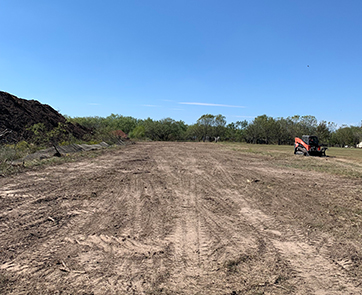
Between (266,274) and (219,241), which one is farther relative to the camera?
(219,241)

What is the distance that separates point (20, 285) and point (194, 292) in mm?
1985

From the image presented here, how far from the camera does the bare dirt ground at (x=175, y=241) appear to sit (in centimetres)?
294

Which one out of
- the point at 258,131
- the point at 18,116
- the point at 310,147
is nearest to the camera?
the point at 310,147

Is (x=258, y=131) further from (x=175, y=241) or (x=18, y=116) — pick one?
(x=175, y=241)

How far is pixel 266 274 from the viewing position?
3.16m

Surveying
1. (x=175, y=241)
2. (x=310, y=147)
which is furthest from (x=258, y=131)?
(x=175, y=241)

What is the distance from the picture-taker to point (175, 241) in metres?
4.07

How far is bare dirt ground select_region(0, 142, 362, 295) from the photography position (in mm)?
2939

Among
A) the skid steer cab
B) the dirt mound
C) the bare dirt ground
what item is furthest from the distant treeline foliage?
the bare dirt ground

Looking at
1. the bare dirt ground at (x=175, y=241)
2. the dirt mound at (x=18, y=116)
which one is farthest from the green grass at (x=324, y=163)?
the dirt mound at (x=18, y=116)

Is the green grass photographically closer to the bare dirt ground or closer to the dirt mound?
the bare dirt ground

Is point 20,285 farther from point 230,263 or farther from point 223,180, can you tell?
point 223,180

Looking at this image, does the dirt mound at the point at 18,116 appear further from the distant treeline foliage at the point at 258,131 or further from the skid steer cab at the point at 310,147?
the distant treeline foliage at the point at 258,131

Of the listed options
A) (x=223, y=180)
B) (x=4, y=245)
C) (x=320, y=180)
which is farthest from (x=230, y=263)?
(x=320, y=180)
